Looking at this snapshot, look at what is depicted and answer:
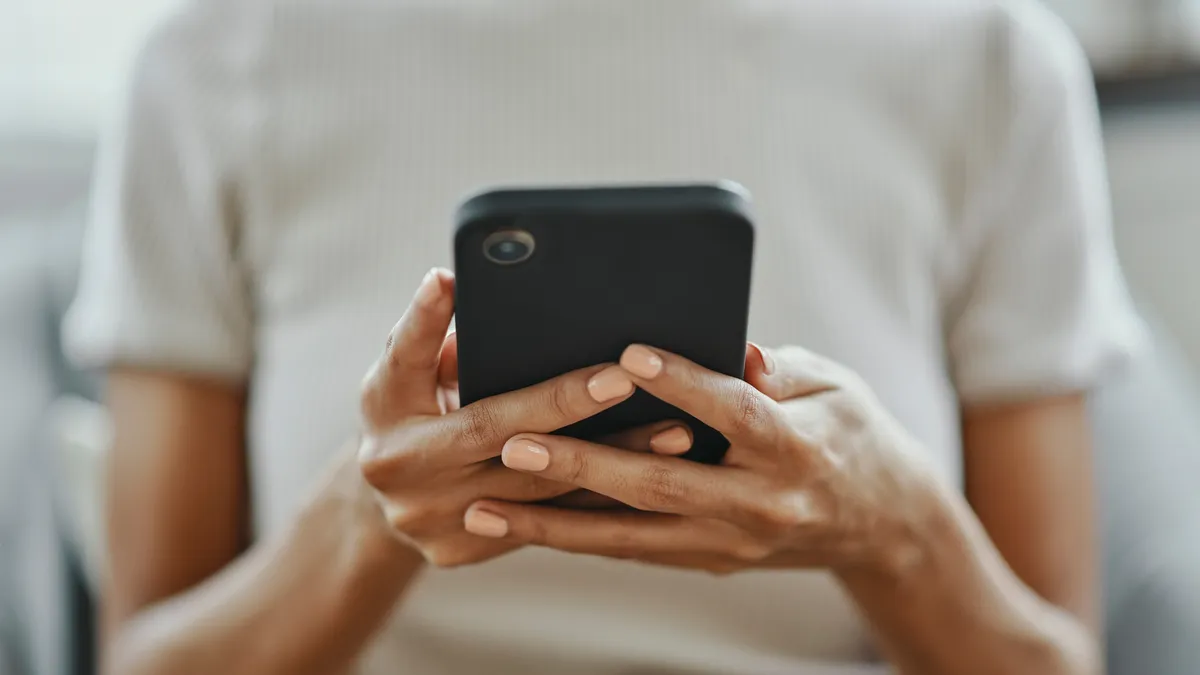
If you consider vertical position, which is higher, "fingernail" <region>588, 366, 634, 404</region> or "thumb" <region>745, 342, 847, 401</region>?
"fingernail" <region>588, 366, 634, 404</region>

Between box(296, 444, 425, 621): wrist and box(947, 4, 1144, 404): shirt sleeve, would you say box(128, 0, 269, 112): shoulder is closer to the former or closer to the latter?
box(296, 444, 425, 621): wrist

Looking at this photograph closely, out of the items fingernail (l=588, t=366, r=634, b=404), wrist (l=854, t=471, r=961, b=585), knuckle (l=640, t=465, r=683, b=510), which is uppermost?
fingernail (l=588, t=366, r=634, b=404)

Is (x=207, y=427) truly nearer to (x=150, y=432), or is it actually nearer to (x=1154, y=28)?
(x=150, y=432)

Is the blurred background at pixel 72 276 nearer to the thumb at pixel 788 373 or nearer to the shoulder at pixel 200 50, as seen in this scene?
the shoulder at pixel 200 50

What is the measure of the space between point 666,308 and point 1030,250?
0.27m

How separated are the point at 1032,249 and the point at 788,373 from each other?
0.20 metres

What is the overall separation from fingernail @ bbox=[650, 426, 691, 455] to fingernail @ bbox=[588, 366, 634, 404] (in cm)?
3

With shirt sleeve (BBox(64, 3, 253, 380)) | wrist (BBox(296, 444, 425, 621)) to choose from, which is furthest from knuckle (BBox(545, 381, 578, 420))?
shirt sleeve (BBox(64, 3, 253, 380))

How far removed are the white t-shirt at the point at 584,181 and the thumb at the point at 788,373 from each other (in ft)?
0.25

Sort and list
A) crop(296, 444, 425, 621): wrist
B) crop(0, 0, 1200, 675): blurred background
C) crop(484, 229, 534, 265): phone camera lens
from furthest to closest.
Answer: crop(0, 0, 1200, 675): blurred background, crop(296, 444, 425, 621): wrist, crop(484, 229, 534, 265): phone camera lens

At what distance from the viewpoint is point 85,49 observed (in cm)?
94

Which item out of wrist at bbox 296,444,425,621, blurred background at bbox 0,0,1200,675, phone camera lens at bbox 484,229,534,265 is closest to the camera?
phone camera lens at bbox 484,229,534,265

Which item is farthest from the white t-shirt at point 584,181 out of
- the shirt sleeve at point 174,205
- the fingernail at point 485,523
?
the fingernail at point 485,523

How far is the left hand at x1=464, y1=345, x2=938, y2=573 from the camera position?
0.34 metres
